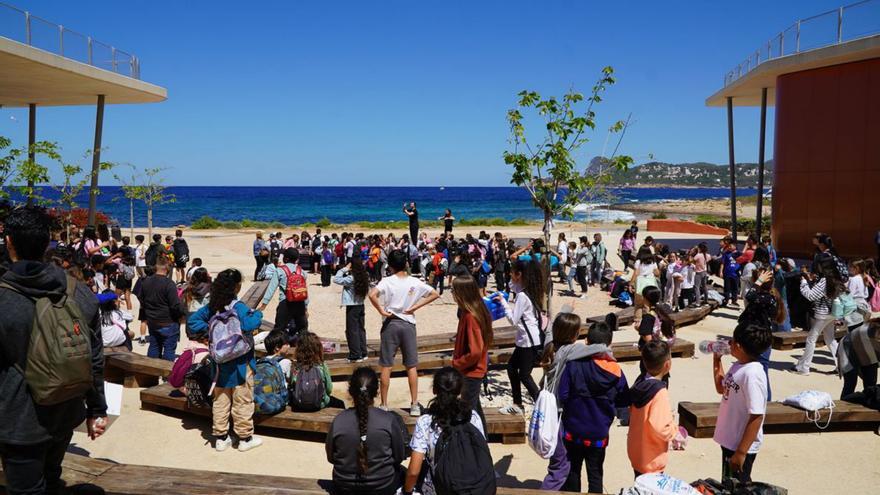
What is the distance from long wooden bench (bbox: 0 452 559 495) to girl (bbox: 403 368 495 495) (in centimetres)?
58

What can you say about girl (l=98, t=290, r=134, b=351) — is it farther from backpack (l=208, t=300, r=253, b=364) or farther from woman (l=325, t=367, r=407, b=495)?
woman (l=325, t=367, r=407, b=495)

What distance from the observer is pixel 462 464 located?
3.54 metres

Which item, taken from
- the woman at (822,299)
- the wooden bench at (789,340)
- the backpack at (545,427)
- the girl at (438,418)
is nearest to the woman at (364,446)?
the girl at (438,418)

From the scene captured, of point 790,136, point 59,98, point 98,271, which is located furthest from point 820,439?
point 59,98

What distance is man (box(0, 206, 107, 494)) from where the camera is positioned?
3082mm

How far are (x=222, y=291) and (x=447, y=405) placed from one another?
285cm

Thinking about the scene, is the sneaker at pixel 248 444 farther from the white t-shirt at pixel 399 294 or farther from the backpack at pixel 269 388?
the white t-shirt at pixel 399 294

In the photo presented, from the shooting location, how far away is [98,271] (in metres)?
10.8

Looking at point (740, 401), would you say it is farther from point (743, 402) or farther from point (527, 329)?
point (527, 329)

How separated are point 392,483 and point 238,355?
219cm

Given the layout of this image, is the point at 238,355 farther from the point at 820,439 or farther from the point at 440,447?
the point at 820,439

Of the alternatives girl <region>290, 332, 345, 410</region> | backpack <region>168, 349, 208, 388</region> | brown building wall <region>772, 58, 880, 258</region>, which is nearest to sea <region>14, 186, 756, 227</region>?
brown building wall <region>772, 58, 880, 258</region>

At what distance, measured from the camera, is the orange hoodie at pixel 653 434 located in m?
3.94

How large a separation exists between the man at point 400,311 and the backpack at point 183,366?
1787mm
